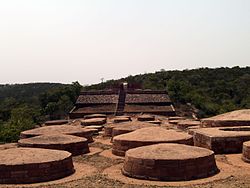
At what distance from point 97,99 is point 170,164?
101 feet

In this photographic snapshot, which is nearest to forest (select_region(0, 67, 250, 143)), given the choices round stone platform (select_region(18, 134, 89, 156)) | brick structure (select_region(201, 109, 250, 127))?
round stone platform (select_region(18, 134, 89, 156))

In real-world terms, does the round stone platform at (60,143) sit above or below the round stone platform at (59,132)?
below

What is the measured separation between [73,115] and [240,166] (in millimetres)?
27033

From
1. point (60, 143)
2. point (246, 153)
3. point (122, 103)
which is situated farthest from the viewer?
point (122, 103)

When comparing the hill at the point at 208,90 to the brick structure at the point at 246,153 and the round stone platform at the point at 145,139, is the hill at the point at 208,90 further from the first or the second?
the brick structure at the point at 246,153

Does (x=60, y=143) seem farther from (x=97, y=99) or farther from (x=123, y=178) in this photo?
(x=97, y=99)

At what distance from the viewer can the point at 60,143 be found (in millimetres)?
17641

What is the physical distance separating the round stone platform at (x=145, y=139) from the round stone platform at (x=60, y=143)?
5.15 feet

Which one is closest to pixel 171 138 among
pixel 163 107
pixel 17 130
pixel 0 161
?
pixel 0 161

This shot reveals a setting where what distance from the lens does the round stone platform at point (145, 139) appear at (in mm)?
17062

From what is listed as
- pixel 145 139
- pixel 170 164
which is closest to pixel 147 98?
pixel 145 139

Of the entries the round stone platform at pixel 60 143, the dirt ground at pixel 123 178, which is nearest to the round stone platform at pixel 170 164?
the dirt ground at pixel 123 178

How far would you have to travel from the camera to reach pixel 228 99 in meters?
54.0

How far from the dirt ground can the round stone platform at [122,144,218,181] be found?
30cm
